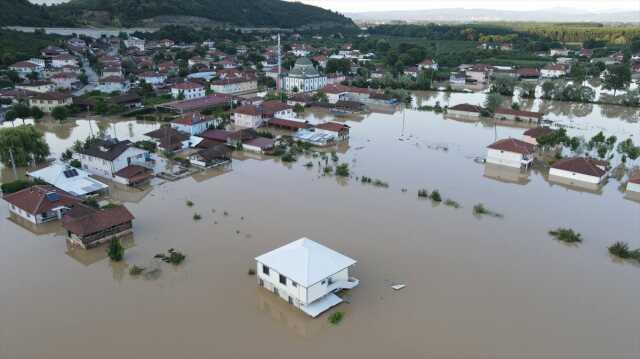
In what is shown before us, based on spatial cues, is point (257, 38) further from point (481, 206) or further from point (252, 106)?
point (481, 206)

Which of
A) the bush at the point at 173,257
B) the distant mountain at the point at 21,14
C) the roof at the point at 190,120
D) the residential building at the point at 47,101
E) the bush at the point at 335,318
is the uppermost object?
the distant mountain at the point at 21,14

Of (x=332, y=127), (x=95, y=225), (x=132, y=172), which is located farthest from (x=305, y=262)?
(x=332, y=127)

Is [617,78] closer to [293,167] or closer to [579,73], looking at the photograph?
[579,73]

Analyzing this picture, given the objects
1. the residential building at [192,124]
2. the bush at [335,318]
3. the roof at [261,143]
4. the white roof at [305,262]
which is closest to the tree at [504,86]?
the roof at [261,143]

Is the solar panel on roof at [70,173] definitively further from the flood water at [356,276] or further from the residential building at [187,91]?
the residential building at [187,91]

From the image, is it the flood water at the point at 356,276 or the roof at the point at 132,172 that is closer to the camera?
the flood water at the point at 356,276

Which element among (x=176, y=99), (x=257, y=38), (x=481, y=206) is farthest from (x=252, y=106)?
(x=257, y=38)

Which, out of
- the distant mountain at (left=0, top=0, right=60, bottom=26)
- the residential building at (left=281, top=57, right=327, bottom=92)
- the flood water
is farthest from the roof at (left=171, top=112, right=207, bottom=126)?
the distant mountain at (left=0, top=0, right=60, bottom=26)
